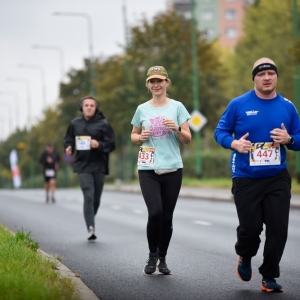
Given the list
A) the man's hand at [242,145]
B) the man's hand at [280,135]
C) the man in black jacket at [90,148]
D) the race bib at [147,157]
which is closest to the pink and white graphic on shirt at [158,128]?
the race bib at [147,157]

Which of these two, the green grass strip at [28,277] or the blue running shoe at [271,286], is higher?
the green grass strip at [28,277]

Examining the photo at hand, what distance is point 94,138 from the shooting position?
13641 millimetres

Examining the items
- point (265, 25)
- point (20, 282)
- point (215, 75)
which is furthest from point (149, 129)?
point (265, 25)

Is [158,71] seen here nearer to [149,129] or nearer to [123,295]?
[149,129]

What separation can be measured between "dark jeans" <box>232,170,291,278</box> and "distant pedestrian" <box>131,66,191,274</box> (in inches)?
50.3

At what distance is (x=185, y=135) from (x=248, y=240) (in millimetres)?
1484

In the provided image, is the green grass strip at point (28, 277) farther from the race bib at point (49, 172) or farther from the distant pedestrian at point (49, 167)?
the race bib at point (49, 172)

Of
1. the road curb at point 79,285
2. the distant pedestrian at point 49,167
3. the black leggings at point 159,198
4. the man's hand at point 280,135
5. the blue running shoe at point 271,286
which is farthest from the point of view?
the distant pedestrian at point 49,167

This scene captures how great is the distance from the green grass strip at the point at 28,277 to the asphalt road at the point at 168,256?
431 millimetres

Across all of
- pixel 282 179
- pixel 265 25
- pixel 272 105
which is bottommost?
pixel 282 179

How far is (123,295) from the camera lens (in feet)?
25.9

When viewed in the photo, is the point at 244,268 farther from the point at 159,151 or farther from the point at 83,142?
the point at 83,142

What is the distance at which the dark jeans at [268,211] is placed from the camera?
7.89 metres

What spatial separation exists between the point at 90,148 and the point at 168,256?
2.95 meters
